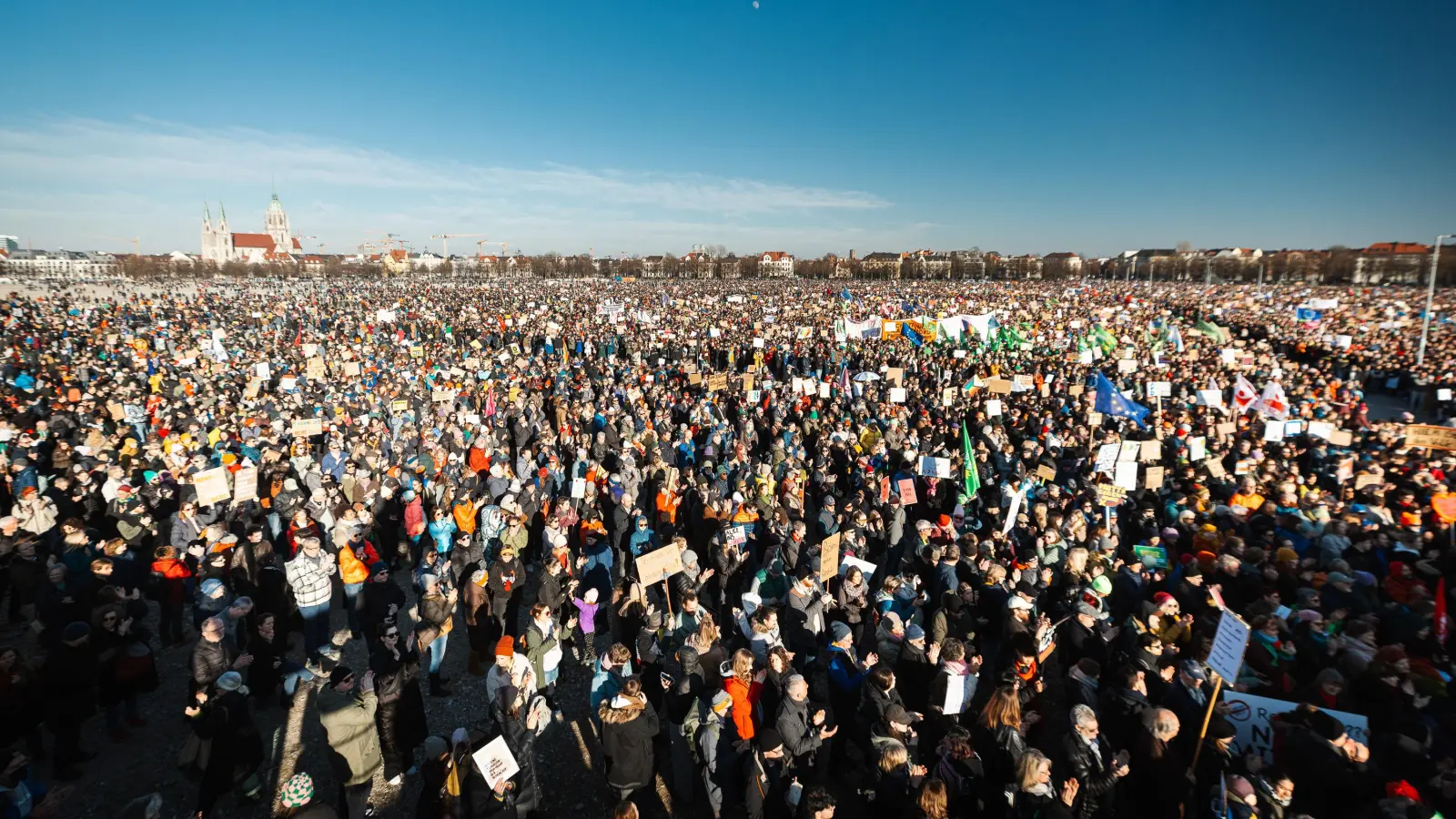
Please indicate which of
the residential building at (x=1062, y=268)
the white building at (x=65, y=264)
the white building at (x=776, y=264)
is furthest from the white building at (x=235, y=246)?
the residential building at (x=1062, y=268)

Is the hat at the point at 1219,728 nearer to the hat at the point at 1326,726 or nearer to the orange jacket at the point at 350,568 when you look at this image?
the hat at the point at 1326,726

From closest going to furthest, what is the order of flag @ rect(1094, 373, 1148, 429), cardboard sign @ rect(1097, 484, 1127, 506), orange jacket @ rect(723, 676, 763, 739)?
orange jacket @ rect(723, 676, 763, 739) < cardboard sign @ rect(1097, 484, 1127, 506) < flag @ rect(1094, 373, 1148, 429)

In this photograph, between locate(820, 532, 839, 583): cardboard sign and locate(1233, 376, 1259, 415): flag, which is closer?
locate(820, 532, 839, 583): cardboard sign

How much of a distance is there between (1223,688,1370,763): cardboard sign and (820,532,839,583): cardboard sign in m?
3.16

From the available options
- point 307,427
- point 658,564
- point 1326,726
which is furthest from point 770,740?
point 307,427

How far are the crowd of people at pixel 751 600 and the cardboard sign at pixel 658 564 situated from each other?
38 millimetres

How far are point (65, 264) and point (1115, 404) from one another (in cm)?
19300

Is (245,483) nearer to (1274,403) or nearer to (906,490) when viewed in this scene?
(906,490)

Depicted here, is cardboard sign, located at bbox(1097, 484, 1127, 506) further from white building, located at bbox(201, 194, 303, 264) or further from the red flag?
white building, located at bbox(201, 194, 303, 264)

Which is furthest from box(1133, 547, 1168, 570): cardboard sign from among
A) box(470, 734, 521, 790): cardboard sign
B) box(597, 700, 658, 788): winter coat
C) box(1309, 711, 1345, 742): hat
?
box(470, 734, 521, 790): cardboard sign

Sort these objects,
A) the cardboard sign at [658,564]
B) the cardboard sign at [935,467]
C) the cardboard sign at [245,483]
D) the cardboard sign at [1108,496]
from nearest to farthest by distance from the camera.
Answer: the cardboard sign at [658,564], the cardboard sign at [1108,496], the cardboard sign at [245,483], the cardboard sign at [935,467]

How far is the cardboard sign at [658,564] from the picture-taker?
601 centimetres

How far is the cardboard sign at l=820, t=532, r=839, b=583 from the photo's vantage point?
6418mm

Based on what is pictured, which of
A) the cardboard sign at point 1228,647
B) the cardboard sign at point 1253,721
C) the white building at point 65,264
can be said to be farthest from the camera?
the white building at point 65,264
